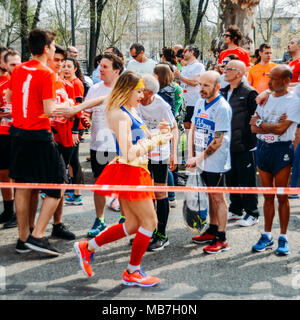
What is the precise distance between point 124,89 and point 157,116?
111 centimetres

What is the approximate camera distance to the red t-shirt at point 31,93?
154 inches

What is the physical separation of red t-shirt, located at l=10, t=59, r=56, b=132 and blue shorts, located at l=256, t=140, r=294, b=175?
2.13 m

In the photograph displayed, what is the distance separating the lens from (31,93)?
3951 millimetres

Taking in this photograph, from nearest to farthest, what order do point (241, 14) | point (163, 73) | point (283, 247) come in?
point (283, 247)
point (163, 73)
point (241, 14)

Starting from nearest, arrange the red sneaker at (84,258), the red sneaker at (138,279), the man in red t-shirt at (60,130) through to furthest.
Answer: the red sneaker at (138,279) < the red sneaker at (84,258) < the man in red t-shirt at (60,130)

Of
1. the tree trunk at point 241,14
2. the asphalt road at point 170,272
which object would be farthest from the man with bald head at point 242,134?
the tree trunk at point 241,14

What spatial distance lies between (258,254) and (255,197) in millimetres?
1087

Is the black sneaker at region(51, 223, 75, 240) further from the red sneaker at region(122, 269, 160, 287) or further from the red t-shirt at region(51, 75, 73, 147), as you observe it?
the red sneaker at region(122, 269, 160, 287)

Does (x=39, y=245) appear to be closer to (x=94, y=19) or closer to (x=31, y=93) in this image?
(x=31, y=93)

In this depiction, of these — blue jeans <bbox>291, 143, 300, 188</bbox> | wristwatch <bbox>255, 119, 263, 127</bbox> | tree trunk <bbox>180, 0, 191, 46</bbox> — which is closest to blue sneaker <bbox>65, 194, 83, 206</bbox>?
wristwatch <bbox>255, 119, 263, 127</bbox>

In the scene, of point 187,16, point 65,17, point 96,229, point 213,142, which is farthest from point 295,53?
point 65,17

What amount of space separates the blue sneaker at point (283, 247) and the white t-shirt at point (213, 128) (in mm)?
902

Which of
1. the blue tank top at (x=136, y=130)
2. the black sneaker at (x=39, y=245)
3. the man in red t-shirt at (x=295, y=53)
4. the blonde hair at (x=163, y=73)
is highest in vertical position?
the man in red t-shirt at (x=295, y=53)

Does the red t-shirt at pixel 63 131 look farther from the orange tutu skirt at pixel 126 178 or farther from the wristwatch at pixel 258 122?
the wristwatch at pixel 258 122
